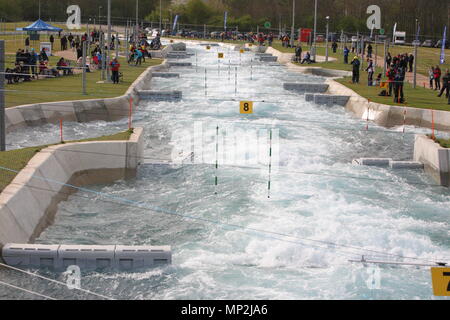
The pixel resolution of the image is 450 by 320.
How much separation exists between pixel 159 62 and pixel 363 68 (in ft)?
55.3

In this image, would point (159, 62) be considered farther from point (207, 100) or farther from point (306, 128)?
point (306, 128)

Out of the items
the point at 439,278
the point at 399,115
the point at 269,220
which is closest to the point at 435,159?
the point at 269,220

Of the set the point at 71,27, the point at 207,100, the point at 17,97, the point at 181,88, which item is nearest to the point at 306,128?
the point at 207,100

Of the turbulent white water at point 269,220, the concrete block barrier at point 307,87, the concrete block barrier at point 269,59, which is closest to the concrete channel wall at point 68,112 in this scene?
the turbulent white water at point 269,220

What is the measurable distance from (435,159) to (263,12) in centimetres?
10627

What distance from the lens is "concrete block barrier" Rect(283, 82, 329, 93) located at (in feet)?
151

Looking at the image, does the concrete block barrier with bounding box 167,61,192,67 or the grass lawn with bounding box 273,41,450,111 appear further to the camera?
the concrete block barrier with bounding box 167,61,192,67

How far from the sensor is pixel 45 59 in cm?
4269

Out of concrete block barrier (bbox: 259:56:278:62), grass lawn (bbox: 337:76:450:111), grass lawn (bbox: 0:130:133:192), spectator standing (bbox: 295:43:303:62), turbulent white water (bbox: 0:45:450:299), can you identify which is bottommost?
turbulent white water (bbox: 0:45:450:299)

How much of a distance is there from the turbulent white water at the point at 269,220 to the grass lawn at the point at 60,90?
1914 millimetres

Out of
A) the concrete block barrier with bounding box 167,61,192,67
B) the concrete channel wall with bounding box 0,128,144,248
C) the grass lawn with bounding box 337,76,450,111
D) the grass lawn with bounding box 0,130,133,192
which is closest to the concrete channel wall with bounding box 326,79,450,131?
the grass lawn with bounding box 337,76,450,111

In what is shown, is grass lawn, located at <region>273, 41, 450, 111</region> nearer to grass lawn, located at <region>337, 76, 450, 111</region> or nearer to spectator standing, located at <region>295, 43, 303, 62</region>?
grass lawn, located at <region>337, 76, 450, 111</region>

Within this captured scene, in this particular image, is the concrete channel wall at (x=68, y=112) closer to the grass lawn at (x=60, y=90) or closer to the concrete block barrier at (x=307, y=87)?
the grass lawn at (x=60, y=90)

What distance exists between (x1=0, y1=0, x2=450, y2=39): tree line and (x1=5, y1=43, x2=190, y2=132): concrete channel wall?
197 ft
